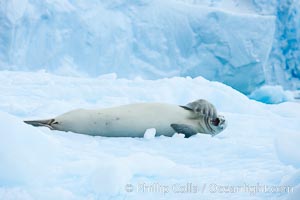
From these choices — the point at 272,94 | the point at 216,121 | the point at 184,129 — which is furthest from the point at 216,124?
the point at 272,94

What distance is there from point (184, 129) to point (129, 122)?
359 millimetres

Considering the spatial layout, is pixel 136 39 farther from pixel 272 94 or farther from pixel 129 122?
pixel 129 122

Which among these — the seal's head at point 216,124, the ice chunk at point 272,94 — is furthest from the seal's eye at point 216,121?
the ice chunk at point 272,94

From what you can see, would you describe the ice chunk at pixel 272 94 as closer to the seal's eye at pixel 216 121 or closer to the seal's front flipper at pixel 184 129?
the seal's eye at pixel 216 121

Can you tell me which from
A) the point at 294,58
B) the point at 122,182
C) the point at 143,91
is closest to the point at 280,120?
the point at 143,91

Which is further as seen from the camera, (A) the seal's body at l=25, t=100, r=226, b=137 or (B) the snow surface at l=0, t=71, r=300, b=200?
(A) the seal's body at l=25, t=100, r=226, b=137

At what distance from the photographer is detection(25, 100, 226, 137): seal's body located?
A: 276 cm

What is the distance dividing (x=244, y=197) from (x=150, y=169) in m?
0.40

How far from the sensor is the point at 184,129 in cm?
282

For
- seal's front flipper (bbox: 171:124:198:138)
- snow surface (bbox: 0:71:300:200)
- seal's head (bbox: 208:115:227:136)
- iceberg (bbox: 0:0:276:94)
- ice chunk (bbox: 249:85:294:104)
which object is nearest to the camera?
snow surface (bbox: 0:71:300:200)

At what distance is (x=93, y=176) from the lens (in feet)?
4.76

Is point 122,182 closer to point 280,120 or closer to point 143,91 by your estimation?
point 280,120

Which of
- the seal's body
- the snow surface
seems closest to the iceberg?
the snow surface

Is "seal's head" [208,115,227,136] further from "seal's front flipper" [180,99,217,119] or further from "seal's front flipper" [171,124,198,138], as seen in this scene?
"seal's front flipper" [171,124,198,138]
